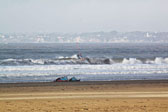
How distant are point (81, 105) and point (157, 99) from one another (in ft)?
11.5

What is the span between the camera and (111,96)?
635 inches

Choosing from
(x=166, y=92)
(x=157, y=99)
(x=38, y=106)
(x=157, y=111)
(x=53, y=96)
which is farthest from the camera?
(x=166, y=92)

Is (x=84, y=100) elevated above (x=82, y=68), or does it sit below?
below

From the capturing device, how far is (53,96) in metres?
16.2

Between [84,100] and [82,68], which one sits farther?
[82,68]

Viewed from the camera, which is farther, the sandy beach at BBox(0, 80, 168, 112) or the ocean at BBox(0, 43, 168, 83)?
the ocean at BBox(0, 43, 168, 83)

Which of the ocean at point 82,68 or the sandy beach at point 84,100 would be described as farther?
the ocean at point 82,68

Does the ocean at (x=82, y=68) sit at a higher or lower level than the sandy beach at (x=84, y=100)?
higher

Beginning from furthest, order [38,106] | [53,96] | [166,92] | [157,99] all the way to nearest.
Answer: [166,92] < [53,96] < [157,99] < [38,106]

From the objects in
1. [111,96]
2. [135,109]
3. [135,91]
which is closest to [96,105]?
[135,109]

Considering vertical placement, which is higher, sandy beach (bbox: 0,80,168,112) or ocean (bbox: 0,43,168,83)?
ocean (bbox: 0,43,168,83)

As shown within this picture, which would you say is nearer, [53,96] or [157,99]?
[157,99]

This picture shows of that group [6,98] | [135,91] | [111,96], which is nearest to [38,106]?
[6,98]

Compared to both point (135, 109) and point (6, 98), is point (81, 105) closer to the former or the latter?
point (135, 109)
